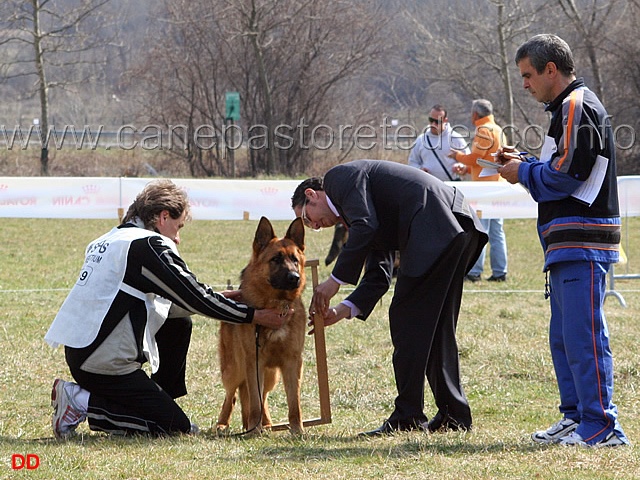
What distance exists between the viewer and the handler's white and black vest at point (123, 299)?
460cm

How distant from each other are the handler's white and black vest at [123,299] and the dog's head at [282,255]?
0.33 m

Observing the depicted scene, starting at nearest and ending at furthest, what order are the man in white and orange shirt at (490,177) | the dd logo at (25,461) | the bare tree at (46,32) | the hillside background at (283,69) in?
the dd logo at (25,461)
the man in white and orange shirt at (490,177)
the bare tree at (46,32)
the hillside background at (283,69)

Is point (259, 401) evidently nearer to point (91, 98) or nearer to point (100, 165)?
point (100, 165)

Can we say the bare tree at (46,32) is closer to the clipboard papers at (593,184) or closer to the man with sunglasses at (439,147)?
the man with sunglasses at (439,147)

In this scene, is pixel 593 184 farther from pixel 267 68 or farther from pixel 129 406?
pixel 267 68

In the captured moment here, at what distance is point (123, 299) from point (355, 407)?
6.08 ft

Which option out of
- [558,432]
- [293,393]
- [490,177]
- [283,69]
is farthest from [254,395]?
[283,69]

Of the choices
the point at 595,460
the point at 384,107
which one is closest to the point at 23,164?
the point at 384,107

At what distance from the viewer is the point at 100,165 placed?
26.8m

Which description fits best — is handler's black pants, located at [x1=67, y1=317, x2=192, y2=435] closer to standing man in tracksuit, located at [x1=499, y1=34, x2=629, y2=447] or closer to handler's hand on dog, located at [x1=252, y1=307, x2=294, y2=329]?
handler's hand on dog, located at [x1=252, y1=307, x2=294, y2=329]

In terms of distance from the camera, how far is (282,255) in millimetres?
4883

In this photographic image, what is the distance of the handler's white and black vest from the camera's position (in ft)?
15.1

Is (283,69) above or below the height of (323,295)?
above

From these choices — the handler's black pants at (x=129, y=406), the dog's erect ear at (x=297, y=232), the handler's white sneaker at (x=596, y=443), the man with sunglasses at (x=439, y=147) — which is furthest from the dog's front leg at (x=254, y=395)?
the man with sunglasses at (x=439, y=147)
